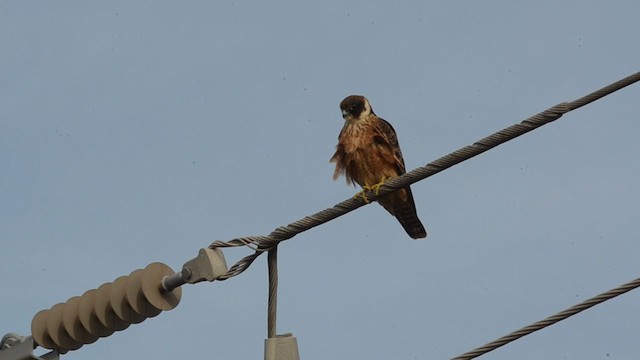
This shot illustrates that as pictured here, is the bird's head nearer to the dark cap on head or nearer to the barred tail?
the dark cap on head

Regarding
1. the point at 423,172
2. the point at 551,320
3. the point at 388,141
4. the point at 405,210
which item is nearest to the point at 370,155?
the point at 388,141

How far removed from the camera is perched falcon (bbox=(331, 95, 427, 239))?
1046 cm

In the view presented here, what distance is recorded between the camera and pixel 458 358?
6816 millimetres

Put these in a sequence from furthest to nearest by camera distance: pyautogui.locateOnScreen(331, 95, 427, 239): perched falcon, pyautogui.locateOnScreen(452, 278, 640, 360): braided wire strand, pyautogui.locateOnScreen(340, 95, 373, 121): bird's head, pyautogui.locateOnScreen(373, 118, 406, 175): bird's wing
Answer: pyautogui.locateOnScreen(340, 95, 373, 121): bird's head < pyautogui.locateOnScreen(373, 118, 406, 175): bird's wing < pyautogui.locateOnScreen(331, 95, 427, 239): perched falcon < pyautogui.locateOnScreen(452, 278, 640, 360): braided wire strand

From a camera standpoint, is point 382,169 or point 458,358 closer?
point 458,358

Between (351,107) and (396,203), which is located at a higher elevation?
(351,107)

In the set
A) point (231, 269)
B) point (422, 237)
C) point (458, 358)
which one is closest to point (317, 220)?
point (231, 269)

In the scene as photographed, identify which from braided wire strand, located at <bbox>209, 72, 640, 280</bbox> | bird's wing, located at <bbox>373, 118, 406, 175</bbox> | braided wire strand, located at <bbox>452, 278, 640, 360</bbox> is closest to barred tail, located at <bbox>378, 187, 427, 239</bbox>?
bird's wing, located at <bbox>373, 118, 406, 175</bbox>

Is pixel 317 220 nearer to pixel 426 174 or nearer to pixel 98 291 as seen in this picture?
pixel 426 174

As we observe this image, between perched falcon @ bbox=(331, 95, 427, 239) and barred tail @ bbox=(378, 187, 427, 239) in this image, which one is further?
barred tail @ bbox=(378, 187, 427, 239)

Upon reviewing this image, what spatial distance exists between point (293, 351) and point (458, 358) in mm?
812

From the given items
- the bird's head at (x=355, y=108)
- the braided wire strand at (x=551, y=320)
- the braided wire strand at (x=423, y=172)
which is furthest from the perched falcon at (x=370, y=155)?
the braided wire strand at (x=551, y=320)

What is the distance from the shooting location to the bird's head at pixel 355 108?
35.6ft

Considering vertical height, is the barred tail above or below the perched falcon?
below
